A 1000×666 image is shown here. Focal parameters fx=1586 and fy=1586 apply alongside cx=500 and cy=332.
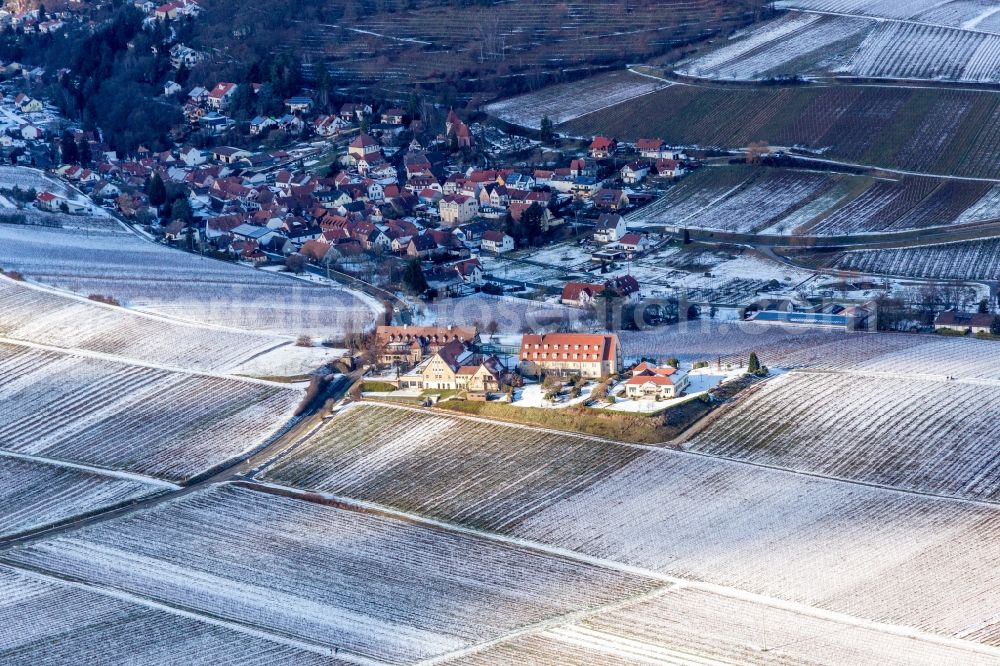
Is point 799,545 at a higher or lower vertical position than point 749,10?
lower

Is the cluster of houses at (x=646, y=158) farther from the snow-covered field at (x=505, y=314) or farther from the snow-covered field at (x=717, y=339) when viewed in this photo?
the snow-covered field at (x=717, y=339)

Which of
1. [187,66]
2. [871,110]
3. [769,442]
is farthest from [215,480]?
[187,66]

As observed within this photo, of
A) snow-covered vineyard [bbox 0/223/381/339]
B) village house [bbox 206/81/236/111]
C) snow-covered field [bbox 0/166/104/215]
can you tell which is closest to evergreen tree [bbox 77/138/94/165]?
snow-covered field [bbox 0/166/104/215]

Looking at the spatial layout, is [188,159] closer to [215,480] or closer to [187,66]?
[187,66]

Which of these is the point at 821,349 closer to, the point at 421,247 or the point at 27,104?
the point at 421,247

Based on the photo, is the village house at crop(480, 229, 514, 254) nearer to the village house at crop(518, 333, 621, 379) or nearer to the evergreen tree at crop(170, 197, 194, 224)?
the evergreen tree at crop(170, 197, 194, 224)

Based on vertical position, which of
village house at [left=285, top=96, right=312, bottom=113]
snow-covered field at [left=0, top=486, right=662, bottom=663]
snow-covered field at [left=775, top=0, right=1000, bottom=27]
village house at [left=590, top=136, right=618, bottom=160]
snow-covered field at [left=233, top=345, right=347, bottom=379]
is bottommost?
snow-covered field at [left=0, top=486, right=662, bottom=663]
